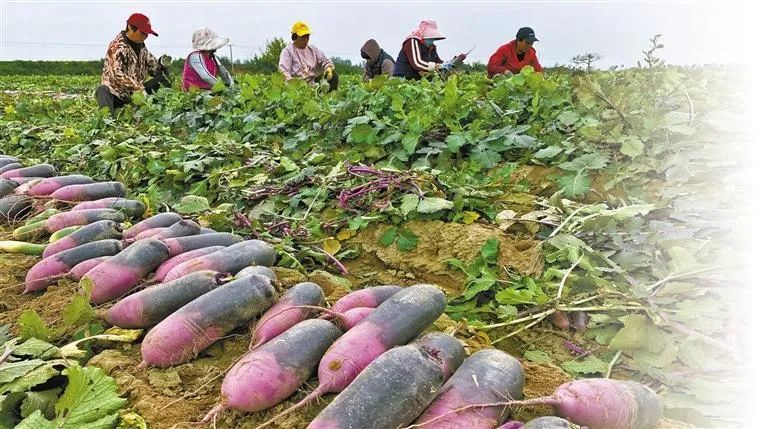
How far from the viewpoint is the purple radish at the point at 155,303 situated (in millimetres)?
2289

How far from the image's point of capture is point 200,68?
8680mm

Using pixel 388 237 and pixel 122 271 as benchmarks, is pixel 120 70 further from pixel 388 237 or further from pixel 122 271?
pixel 122 271

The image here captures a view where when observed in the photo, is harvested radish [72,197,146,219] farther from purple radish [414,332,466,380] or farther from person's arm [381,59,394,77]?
person's arm [381,59,394,77]

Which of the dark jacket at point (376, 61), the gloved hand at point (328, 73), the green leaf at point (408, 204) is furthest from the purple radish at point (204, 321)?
the dark jacket at point (376, 61)

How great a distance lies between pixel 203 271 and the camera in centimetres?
239

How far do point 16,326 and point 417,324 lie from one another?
171 cm

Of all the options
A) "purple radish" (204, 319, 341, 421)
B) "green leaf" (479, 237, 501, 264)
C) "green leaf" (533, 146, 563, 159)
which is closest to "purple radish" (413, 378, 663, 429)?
"purple radish" (204, 319, 341, 421)

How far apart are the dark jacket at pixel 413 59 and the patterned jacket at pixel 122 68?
153 inches

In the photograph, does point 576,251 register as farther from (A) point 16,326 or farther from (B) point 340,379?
(A) point 16,326

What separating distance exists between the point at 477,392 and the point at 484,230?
1.75 metres

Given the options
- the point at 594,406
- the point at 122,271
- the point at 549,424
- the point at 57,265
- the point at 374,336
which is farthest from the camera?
the point at 57,265

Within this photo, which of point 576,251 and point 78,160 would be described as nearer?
A: point 576,251

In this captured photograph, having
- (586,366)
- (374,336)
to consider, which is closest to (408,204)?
(586,366)

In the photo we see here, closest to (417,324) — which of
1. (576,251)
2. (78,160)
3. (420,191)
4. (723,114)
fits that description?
(576,251)
